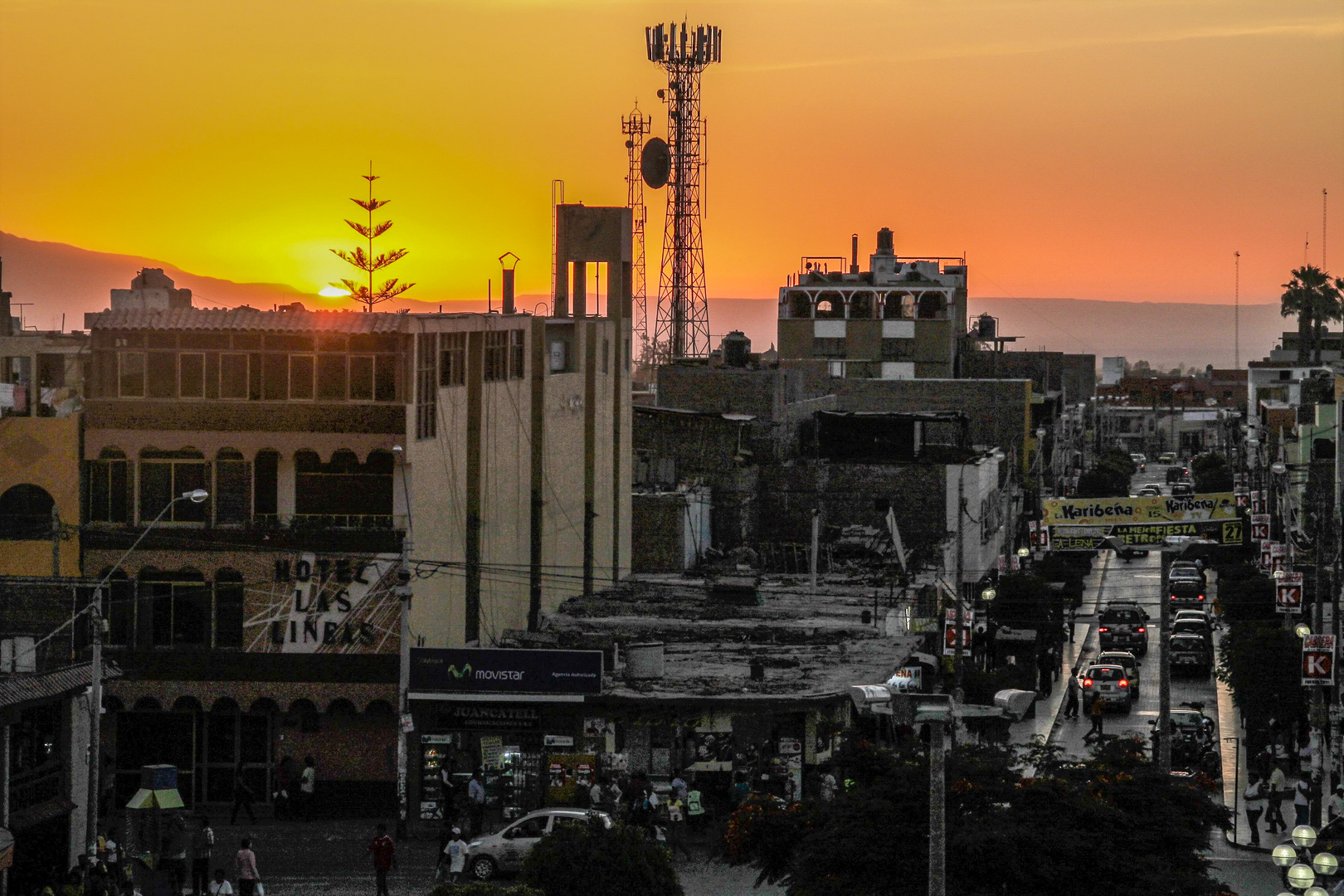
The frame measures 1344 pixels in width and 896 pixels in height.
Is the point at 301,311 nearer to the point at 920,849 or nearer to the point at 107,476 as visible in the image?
the point at 107,476

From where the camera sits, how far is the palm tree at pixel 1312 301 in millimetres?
152500

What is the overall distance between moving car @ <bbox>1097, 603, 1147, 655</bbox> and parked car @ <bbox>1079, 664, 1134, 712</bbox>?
9.67 meters

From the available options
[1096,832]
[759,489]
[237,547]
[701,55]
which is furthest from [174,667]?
[701,55]

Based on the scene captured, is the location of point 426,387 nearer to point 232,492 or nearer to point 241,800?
point 232,492

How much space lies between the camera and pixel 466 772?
4181cm

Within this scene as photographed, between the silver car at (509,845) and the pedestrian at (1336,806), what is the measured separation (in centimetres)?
1317

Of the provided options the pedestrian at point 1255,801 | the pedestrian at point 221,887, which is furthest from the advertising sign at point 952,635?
the pedestrian at point 221,887

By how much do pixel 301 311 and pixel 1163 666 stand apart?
18.7 meters

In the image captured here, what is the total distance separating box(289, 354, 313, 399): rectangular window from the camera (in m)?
43.2

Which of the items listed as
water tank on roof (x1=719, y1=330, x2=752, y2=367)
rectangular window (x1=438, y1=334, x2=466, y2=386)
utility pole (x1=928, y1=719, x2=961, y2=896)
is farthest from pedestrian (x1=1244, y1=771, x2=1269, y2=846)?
water tank on roof (x1=719, y1=330, x2=752, y2=367)

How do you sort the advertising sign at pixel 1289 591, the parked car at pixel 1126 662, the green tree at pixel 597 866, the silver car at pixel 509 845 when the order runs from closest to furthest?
the green tree at pixel 597 866
the silver car at pixel 509 845
the advertising sign at pixel 1289 591
the parked car at pixel 1126 662

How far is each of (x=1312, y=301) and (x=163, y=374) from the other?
124613mm

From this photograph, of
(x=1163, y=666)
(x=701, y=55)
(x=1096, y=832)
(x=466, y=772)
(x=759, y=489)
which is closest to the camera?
(x=1096, y=832)

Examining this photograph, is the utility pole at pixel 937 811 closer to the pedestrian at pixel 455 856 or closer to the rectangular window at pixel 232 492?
the pedestrian at pixel 455 856
